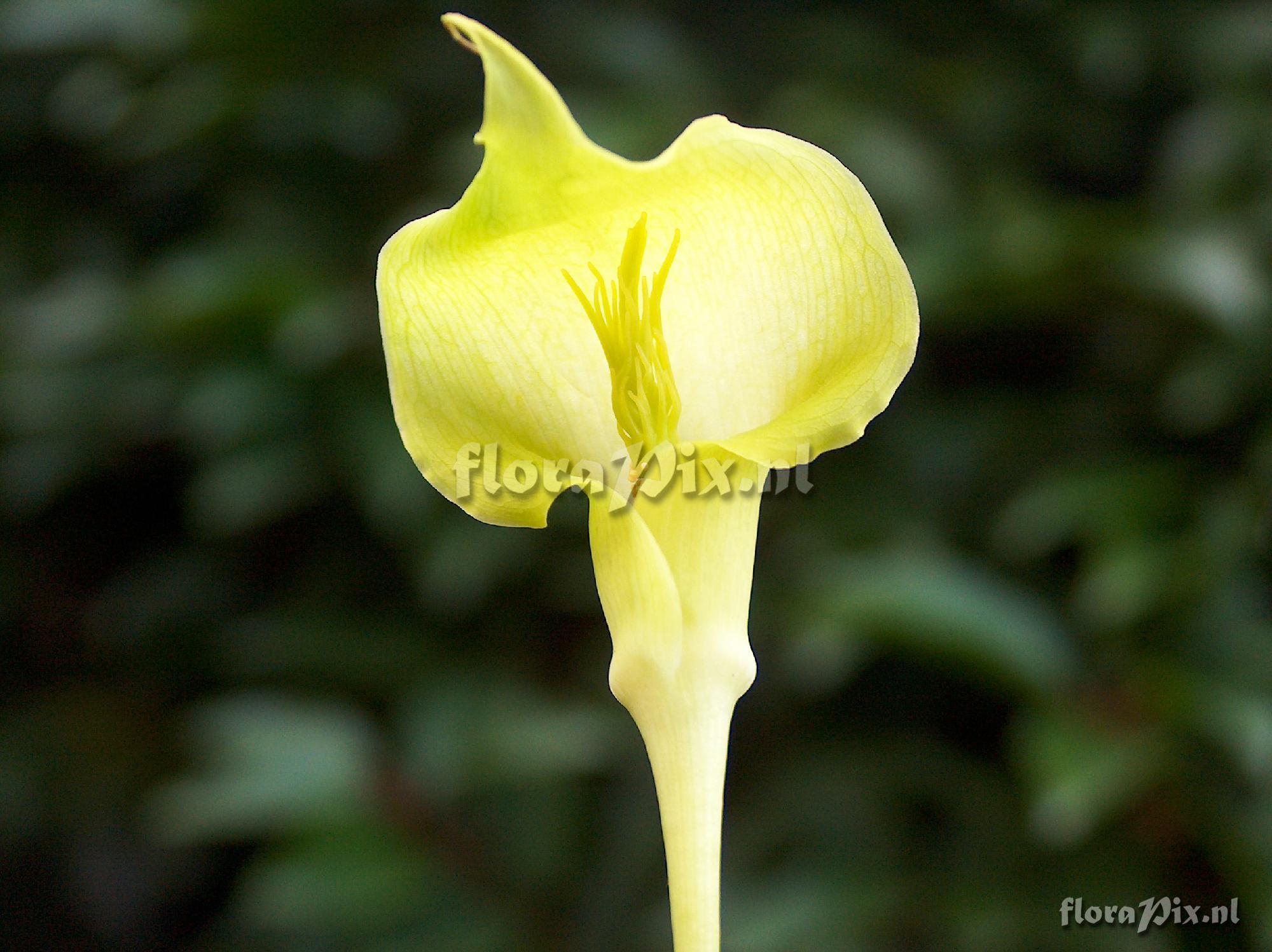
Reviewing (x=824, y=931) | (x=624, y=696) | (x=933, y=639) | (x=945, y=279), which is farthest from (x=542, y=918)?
(x=624, y=696)

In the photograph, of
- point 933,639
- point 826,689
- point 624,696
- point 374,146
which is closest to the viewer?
point 624,696

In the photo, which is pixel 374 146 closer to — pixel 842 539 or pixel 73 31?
pixel 73 31

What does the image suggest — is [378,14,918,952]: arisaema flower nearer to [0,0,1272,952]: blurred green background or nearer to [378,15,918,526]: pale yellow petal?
[378,15,918,526]: pale yellow petal

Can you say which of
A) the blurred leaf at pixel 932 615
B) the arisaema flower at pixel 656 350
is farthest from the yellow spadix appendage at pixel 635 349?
the blurred leaf at pixel 932 615

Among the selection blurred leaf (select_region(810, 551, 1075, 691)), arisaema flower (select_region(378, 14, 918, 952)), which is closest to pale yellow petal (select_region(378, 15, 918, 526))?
arisaema flower (select_region(378, 14, 918, 952))

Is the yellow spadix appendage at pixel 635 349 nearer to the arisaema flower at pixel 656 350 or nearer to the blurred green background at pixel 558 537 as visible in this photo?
the arisaema flower at pixel 656 350

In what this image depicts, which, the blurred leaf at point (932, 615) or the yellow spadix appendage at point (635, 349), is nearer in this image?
the yellow spadix appendage at point (635, 349)

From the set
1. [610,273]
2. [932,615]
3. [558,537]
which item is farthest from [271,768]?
[610,273]

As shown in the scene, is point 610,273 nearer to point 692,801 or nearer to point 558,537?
point 692,801
